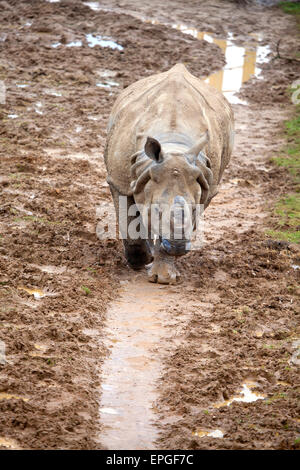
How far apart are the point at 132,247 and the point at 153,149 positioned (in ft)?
4.84

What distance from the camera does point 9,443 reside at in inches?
174

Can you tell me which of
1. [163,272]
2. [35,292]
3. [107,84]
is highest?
[35,292]

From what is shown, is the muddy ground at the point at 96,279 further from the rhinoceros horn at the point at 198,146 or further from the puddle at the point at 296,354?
the rhinoceros horn at the point at 198,146

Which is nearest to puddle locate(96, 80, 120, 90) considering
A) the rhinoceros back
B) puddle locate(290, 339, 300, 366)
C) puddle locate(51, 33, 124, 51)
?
puddle locate(51, 33, 124, 51)

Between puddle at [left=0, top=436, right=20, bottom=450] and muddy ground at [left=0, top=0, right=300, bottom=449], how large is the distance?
0.06 feet

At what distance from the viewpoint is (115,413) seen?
5.09 metres

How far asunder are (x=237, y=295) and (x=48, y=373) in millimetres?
2399

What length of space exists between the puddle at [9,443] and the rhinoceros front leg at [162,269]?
10.6 ft

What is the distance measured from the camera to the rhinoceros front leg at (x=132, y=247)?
7449 millimetres

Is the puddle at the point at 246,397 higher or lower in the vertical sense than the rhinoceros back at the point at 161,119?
lower

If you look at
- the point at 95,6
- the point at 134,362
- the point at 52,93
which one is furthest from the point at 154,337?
the point at 95,6

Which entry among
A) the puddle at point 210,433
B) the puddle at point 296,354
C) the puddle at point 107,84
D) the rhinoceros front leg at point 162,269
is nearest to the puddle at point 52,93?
the puddle at point 107,84
